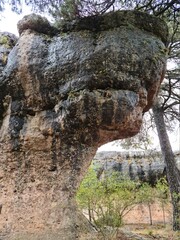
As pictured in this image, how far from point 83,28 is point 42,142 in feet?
7.16

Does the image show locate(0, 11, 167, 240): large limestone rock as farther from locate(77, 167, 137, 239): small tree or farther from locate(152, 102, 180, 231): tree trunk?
locate(152, 102, 180, 231): tree trunk

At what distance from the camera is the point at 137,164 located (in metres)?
14.9

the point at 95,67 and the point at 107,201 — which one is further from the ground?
the point at 95,67

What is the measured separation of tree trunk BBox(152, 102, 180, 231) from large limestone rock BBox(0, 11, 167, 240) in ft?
15.0

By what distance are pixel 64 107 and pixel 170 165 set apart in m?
5.92

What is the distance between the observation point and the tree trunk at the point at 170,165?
848 cm

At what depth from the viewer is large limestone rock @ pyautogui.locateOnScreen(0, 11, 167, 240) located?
14.6ft

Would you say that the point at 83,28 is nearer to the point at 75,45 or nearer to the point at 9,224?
the point at 75,45

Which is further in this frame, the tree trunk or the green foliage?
the tree trunk

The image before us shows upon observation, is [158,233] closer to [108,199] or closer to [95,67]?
[108,199]

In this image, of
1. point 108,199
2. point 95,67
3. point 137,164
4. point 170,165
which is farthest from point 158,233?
point 95,67

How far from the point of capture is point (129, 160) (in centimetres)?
1526

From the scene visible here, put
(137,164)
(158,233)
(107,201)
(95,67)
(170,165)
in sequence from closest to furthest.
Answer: (95,67), (107,201), (158,233), (170,165), (137,164)

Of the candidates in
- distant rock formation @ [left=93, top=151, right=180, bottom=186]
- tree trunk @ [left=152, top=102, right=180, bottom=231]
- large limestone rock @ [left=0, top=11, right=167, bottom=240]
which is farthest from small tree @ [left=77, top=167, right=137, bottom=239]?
distant rock formation @ [left=93, top=151, right=180, bottom=186]
